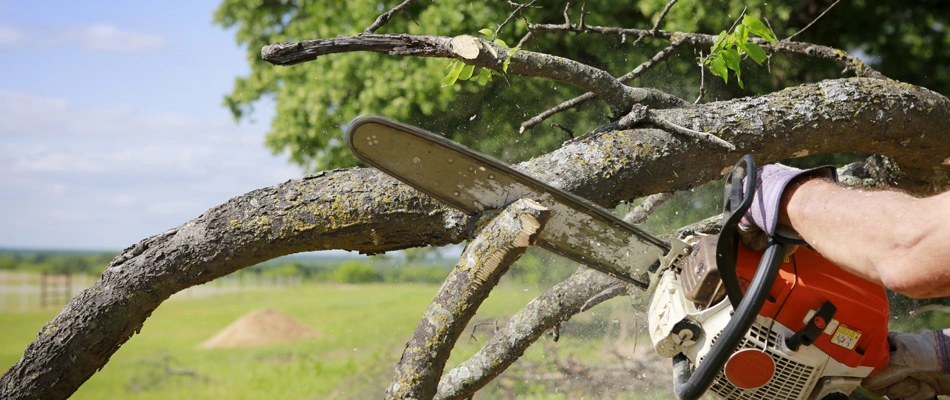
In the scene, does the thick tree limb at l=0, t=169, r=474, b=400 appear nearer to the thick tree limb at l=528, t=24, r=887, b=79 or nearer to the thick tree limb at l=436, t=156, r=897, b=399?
the thick tree limb at l=436, t=156, r=897, b=399

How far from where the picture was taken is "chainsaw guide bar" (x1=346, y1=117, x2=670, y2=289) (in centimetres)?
160

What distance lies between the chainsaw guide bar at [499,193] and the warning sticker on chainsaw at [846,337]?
423mm

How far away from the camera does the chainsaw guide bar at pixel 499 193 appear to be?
1.60 meters

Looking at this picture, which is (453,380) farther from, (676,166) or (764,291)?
(764,291)

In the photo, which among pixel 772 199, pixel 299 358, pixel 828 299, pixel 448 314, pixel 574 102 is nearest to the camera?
pixel 772 199

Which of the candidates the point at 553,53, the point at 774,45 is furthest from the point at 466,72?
the point at 553,53

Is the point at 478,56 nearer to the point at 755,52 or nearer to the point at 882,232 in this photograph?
the point at 755,52

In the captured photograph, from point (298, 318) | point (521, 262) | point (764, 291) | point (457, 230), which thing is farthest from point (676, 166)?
point (298, 318)

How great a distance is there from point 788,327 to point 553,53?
542cm

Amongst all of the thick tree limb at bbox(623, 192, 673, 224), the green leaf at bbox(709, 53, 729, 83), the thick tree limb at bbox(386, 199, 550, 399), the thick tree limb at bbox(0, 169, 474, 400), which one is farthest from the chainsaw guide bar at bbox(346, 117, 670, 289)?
the thick tree limb at bbox(623, 192, 673, 224)

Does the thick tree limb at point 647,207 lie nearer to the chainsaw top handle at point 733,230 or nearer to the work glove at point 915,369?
the work glove at point 915,369

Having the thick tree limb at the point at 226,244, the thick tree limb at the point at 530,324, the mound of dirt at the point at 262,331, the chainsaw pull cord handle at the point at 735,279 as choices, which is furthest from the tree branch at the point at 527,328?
the mound of dirt at the point at 262,331

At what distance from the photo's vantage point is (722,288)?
148cm

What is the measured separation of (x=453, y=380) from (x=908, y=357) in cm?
168
